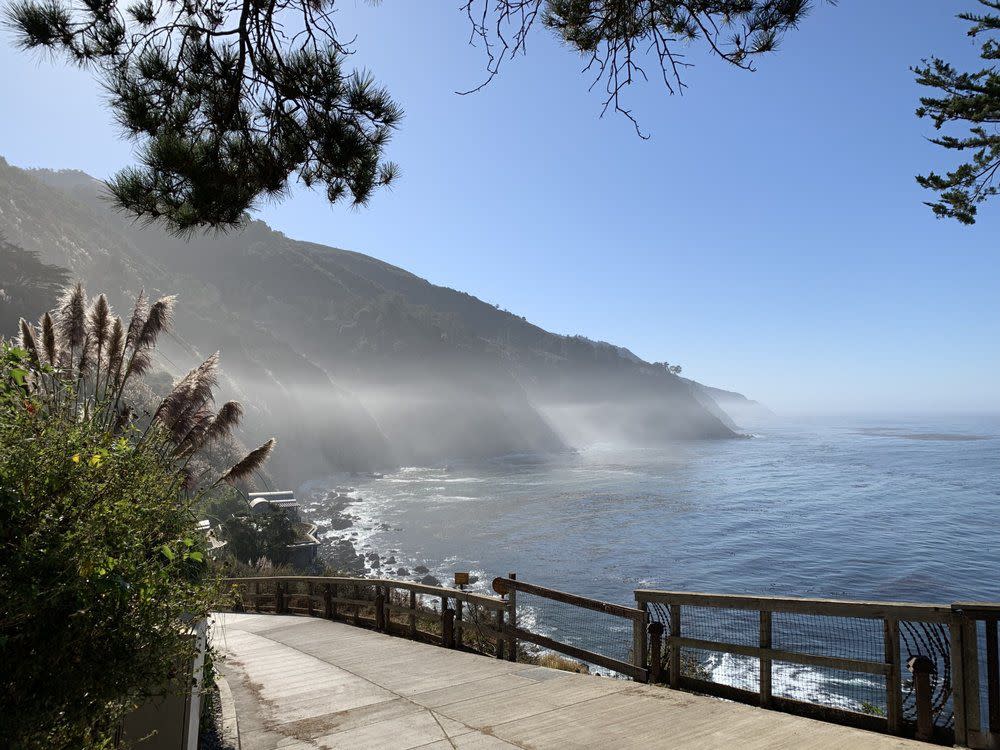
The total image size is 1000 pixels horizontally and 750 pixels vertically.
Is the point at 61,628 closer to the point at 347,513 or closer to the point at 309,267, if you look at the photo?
the point at 347,513

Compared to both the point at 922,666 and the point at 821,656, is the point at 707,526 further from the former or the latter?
the point at 922,666

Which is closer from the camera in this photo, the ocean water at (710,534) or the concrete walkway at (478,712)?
the concrete walkway at (478,712)

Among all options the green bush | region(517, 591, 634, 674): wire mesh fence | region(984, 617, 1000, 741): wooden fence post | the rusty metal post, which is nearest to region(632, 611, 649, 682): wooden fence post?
the rusty metal post

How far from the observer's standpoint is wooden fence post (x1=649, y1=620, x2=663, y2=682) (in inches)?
227

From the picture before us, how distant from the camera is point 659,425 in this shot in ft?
576

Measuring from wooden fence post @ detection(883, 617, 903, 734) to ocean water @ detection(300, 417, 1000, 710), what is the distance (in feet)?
2.57

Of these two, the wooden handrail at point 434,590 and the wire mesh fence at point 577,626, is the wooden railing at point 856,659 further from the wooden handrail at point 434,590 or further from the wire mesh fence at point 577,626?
the wire mesh fence at point 577,626

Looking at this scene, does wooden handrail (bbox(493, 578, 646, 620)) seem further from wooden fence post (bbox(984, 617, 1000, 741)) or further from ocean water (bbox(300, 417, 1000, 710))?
wooden fence post (bbox(984, 617, 1000, 741))

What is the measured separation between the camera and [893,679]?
4.23 m

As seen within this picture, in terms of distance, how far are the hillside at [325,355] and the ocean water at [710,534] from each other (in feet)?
47.3

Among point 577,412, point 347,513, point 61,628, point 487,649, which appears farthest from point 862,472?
point 577,412

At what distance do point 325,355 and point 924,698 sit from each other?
13637cm

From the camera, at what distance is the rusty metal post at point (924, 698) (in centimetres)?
402

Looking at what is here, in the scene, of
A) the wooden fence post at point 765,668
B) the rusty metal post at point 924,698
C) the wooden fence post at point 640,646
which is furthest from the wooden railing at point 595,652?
the rusty metal post at point 924,698
